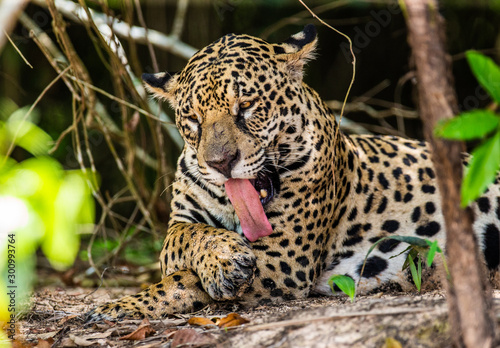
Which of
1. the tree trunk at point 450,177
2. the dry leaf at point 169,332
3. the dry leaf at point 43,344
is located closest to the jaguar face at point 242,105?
the dry leaf at point 169,332

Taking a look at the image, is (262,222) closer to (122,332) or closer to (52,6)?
(122,332)

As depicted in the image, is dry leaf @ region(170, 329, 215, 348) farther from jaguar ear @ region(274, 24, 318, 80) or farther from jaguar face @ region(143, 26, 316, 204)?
jaguar ear @ region(274, 24, 318, 80)

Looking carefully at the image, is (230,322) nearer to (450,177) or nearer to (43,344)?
(43,344)

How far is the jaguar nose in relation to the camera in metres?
4.42

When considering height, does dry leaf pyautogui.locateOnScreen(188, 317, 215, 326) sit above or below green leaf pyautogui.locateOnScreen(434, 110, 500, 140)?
below

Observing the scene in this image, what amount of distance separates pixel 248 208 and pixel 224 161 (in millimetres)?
493

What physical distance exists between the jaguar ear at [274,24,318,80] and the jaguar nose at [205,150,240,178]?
42.3 inches

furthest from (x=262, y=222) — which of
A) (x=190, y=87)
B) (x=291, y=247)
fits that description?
(x=190, y=87)

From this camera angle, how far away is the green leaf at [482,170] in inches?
82.3

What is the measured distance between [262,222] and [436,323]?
2.14 meters

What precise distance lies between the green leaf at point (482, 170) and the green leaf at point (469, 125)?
0.17ft

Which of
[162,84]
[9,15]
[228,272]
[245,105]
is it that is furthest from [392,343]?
[162,84]

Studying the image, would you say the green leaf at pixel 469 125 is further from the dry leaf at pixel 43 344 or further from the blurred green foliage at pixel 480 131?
the dry leaf at pixel 43 344

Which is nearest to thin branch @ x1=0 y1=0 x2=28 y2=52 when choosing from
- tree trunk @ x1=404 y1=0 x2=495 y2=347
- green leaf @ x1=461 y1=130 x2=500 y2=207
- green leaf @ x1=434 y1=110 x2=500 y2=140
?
tree trunk @ x1=404 y1=0 x2=495 y2=347
